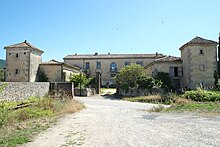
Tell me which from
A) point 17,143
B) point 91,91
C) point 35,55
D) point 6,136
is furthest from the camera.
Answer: point 35,55

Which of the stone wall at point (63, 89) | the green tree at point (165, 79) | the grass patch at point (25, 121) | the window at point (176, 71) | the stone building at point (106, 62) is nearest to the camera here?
the grass patch at point (25, 121)

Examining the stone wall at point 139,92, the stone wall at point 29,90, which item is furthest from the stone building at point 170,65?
the stone wall at point 29,90

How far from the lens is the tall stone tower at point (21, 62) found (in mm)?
31953

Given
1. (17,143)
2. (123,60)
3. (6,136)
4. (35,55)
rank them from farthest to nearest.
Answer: (123,60), (35,55), (6,136), (17,143)

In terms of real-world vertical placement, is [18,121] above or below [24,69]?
below

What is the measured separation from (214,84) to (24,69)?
2905 centimetres

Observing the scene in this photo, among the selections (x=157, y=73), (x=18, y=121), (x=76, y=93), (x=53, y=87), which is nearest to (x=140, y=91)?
(x=157, y=73)

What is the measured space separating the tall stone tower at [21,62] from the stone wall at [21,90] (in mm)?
16106

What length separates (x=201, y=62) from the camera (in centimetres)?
2975

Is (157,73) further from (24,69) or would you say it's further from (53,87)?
(24,69)

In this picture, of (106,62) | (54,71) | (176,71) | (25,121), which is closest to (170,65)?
(176,71)

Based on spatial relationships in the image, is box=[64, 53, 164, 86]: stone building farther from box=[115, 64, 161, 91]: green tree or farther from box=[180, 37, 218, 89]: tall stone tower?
box=[180, 37, 218, 89]: tall stone tower

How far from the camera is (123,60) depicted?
169 ft

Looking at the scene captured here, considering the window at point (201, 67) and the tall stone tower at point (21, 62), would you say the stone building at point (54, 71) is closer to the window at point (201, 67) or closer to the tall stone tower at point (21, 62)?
the tall stone tower at point (21, 62)
